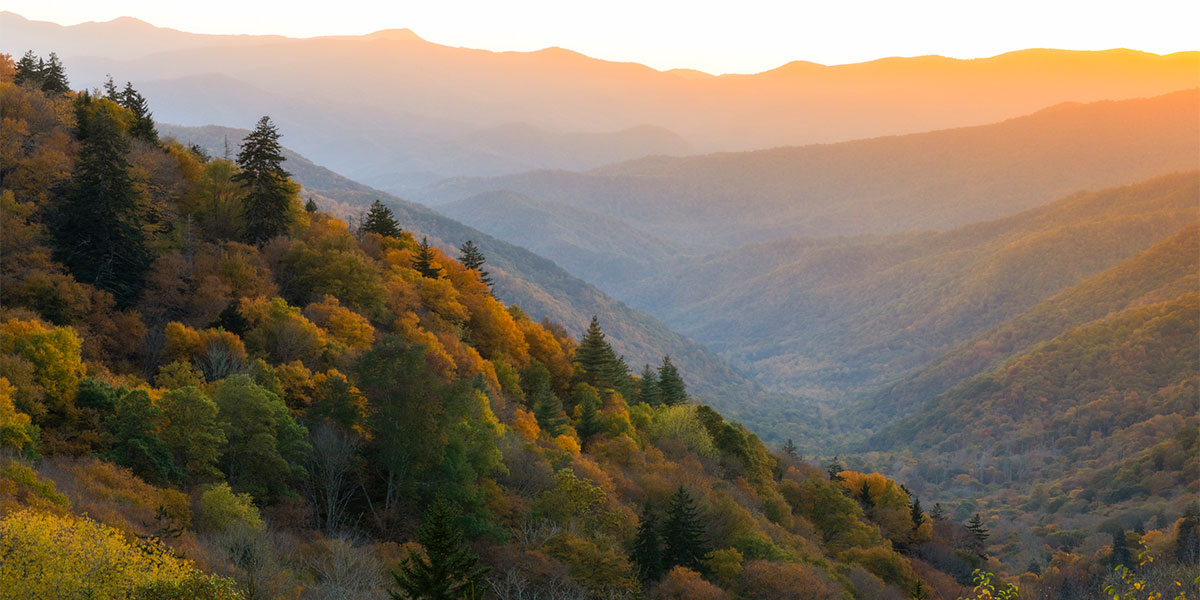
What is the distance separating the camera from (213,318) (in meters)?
47.0

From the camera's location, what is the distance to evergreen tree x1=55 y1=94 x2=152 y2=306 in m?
45.5

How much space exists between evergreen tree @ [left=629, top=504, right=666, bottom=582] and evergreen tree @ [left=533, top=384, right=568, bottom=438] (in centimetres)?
1602

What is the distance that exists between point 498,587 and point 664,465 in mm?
24248

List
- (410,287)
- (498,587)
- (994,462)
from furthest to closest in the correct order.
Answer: (994,462), (410,287), (498,587)

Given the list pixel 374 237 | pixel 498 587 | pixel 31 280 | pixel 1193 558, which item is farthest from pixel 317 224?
pixel 1193 558

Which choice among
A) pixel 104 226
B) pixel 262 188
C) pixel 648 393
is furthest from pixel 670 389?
pixel 104 226

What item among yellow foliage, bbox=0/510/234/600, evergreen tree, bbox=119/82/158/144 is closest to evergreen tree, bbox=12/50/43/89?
evergreen tree, bbox=119/82/158/144

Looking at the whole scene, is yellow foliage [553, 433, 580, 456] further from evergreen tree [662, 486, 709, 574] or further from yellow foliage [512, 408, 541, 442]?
evergreen tree [662, 486, 709, 574]

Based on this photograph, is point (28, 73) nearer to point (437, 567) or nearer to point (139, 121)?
point (139, 121)

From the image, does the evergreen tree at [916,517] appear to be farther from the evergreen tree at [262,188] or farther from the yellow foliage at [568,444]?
the evergreen tree at [262,188]

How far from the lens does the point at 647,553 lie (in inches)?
1586

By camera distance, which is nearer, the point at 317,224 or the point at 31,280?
the point at 31,280

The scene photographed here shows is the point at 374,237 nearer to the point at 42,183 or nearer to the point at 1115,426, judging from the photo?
the point at 42,183

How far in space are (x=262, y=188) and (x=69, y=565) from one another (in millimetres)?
42944
